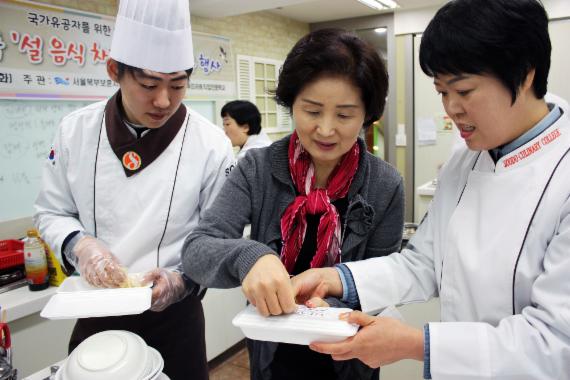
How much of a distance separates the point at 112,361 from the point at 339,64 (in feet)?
2.59

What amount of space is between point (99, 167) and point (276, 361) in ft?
2.56

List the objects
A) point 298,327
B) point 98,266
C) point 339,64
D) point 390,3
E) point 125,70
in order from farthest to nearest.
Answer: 1. point 390,3
2. point 125,70
3. point 98,266
4. point 339,64
5. point 298,327

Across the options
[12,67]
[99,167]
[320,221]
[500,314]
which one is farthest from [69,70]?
[500,314]

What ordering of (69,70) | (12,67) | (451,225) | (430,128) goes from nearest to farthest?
(451,225) → (12,67) → (69,70) → (430,128)

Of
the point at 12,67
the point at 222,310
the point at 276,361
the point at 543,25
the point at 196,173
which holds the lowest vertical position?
the point at 222,310

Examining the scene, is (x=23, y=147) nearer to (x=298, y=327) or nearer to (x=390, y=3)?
(x=298, y=327)

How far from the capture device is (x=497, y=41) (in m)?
0.81

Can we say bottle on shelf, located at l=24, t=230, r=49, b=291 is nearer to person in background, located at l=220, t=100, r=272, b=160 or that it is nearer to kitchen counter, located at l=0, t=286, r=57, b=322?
kitchen counter, located at l=0, t=286, r=57, b=322

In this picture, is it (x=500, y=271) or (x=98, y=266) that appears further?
(x=98, y=266)

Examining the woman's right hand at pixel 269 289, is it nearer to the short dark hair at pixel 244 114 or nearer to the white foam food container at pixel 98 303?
the white foam food container at pixel 98 303

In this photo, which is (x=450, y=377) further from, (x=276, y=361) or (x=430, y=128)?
(x=430, y=128)

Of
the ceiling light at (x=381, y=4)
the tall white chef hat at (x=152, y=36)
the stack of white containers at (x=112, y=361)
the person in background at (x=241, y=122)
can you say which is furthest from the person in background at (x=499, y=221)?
the ceiling light at (x=381, y=4)

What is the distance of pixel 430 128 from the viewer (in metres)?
5.02

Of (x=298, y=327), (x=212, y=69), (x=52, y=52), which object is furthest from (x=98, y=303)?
(x=212, y=69)
